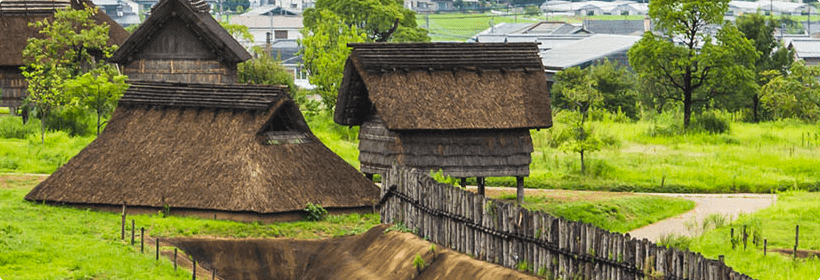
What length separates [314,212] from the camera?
98.5 feet

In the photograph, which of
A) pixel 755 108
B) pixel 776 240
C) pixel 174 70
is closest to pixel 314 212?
pixel 776 240

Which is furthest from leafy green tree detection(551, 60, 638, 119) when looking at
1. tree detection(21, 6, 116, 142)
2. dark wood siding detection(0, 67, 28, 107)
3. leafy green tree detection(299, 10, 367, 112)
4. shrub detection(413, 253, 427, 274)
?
shrub detection(413, 253, 427, 274)

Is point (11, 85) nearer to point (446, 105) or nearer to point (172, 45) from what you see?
point (172, 45)

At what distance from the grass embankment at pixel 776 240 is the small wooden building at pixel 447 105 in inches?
227

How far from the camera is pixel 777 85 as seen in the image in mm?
57188

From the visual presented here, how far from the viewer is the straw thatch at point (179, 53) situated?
43125mm

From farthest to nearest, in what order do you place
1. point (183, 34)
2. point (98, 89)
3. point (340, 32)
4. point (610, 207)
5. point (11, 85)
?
point (340, 32) < point (11, 85) < point (183, 34) < point (98, 89) < point (610, 207)

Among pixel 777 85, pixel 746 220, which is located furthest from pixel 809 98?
pixel 746 220

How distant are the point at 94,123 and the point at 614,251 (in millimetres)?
29043

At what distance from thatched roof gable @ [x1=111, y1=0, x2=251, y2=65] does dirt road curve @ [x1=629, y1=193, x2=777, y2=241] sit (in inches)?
598

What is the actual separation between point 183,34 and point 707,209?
18198 mm

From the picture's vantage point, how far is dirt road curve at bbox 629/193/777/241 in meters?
31.0

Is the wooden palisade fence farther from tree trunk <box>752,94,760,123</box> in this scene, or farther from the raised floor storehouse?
tree trunk <box>752,94,760,123</box>

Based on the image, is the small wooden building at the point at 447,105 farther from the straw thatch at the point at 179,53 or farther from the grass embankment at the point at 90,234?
the straw thatch at the point at 179,53
